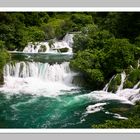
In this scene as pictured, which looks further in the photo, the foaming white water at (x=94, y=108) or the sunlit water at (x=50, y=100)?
the foaming white water at (x=94, y=108)

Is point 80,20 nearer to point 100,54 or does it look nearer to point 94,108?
point 100,54

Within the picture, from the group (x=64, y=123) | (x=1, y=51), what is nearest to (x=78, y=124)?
(x=64, y=123)

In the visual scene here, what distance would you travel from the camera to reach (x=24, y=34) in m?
6.89

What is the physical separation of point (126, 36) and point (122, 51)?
152 millimetres

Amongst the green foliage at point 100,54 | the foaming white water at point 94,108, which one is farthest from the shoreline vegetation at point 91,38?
the foaming white water at point 94,108

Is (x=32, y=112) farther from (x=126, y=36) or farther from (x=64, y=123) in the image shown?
(x=126, y=36)

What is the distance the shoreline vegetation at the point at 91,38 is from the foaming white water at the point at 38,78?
0.08m

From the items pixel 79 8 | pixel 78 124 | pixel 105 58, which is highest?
pixel 79 8

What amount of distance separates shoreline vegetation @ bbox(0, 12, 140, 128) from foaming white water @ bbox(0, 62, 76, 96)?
8cm

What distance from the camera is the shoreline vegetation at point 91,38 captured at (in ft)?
22.3

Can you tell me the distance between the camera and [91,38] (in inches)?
270
